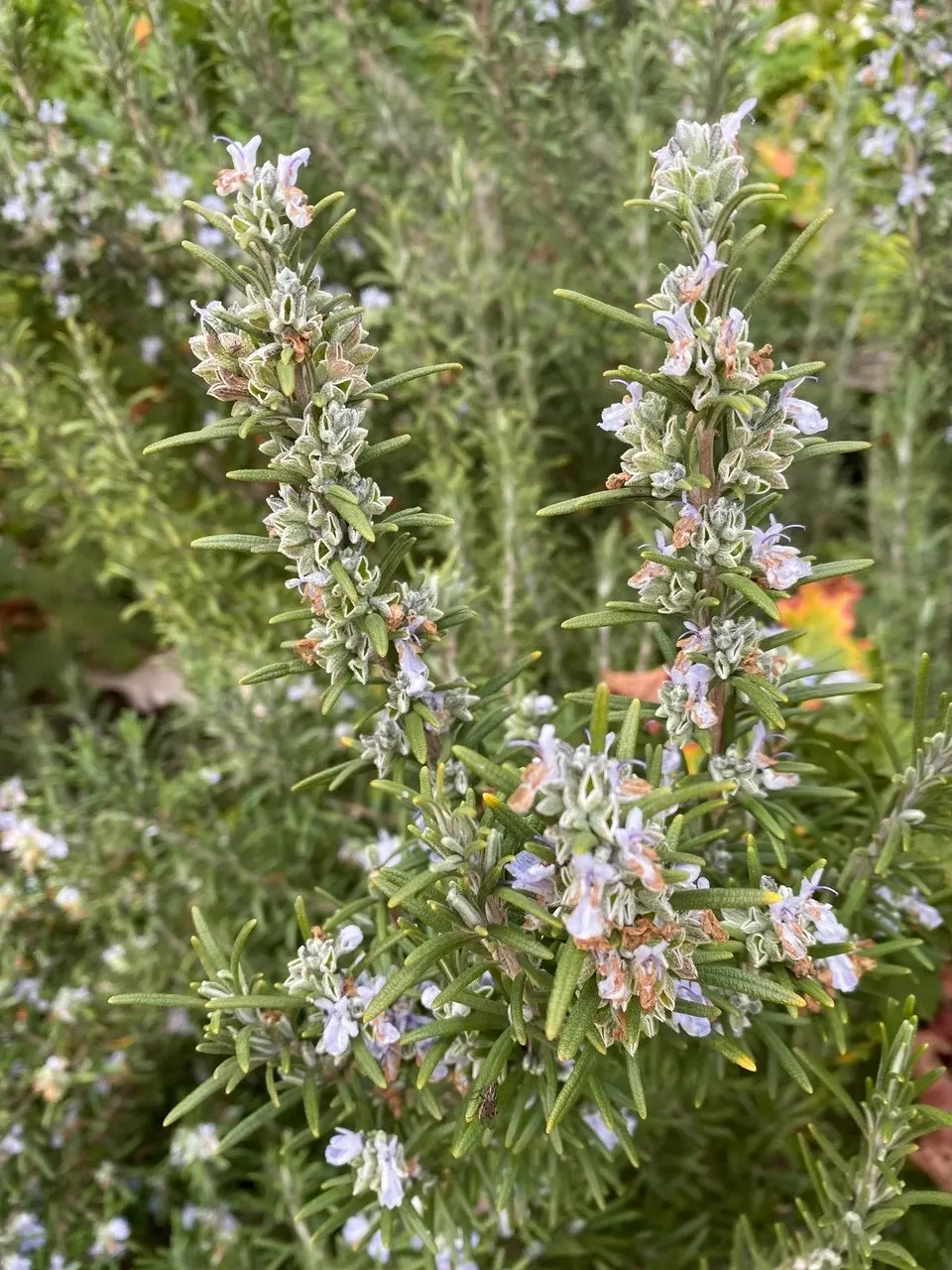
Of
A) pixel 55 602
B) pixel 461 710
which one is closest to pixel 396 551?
pixel 461 710

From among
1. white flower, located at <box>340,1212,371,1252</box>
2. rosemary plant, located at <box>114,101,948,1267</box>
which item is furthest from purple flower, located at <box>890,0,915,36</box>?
white flower, located at <box>340,1212,371,1252</box>

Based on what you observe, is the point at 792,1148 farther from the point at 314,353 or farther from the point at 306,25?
the point at 306,25

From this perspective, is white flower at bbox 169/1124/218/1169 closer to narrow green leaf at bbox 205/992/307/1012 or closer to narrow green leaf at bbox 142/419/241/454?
narrow green leaf at bbox 205/992/307/1012

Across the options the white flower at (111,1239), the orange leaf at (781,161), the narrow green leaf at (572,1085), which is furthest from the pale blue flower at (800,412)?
the orange leaf at (781,161)

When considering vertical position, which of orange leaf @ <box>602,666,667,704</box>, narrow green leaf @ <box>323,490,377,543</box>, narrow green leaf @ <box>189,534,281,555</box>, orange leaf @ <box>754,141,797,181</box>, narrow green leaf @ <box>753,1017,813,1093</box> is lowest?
narrow green leaf @ <box>753,1017,813,1093</box>

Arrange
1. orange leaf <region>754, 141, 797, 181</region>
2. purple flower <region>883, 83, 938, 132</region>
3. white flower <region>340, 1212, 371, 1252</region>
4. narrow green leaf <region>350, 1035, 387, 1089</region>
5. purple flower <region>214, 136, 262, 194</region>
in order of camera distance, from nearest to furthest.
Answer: purple flower <region>214, 136, 262, 194</region> → narrow green leaf <region>350, 1035, 387, 1089</region> → white flower <region>340, 1212, 371, 1252</region> → purple flower <region>883, 83, 938, 132</region> → orange leaf <region>754, 141, 797, 181</region>
